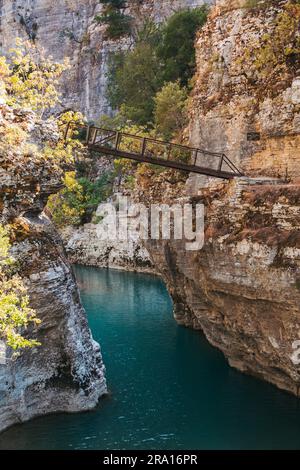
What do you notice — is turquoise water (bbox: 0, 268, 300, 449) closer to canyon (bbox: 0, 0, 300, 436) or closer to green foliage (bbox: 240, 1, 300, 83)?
canyon (bbox: 0, 0, 300, 436)

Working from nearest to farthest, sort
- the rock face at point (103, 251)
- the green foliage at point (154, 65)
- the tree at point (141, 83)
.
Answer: the green foliage at point (154, 65) → the tree at point (141, 83) → the rock face at point (103, 251)

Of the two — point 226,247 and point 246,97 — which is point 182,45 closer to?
point 246,97

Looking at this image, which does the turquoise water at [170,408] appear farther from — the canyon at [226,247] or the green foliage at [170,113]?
the green foliage at [170,113]

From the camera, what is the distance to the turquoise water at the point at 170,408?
14.3 meters

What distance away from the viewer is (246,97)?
19.6 meters

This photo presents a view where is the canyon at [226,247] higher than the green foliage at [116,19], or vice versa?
the green foliage at [116,19]

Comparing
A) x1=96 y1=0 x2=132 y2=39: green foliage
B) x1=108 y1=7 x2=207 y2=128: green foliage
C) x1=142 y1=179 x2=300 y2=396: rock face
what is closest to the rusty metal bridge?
x1=142 y1=179 x2=300 y2=396: rock face

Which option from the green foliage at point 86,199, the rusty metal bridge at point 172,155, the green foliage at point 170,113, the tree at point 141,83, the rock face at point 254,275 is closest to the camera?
the rock face at point 254,275

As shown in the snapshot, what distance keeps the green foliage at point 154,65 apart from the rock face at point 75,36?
24.3 feet

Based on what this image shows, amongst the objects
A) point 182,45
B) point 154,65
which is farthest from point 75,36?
point 182,45

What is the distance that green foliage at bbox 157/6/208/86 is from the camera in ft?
118

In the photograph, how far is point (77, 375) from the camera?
632 inches

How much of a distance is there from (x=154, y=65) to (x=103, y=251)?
17869 mm

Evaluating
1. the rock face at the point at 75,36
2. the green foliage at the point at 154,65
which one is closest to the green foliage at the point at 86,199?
the green foliage at the point at 154,65
